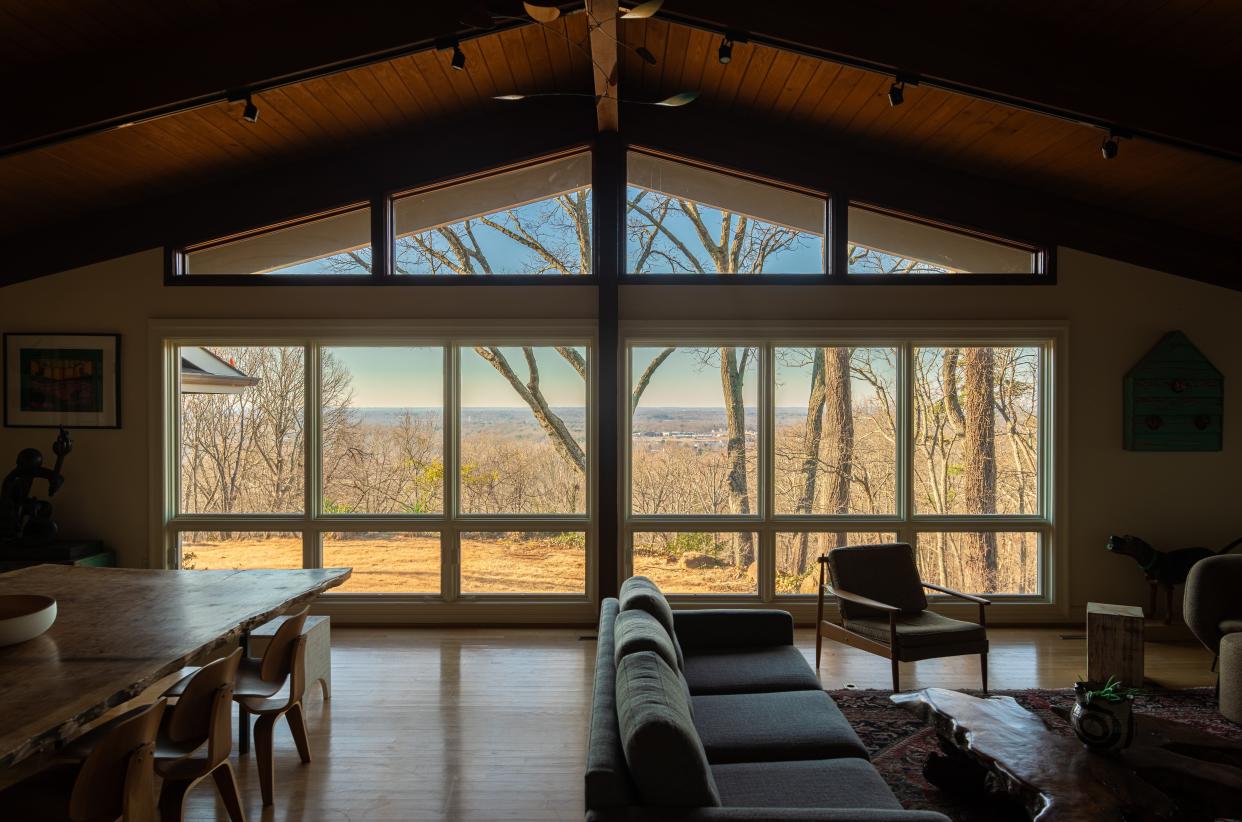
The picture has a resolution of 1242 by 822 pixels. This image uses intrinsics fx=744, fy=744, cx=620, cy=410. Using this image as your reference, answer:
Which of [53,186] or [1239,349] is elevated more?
[53,186]

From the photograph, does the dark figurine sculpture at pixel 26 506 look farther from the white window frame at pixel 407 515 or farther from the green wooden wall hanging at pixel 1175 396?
the green wooden wall hanging at pixel 1175 396

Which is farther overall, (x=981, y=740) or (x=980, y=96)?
(x=980, y=96)

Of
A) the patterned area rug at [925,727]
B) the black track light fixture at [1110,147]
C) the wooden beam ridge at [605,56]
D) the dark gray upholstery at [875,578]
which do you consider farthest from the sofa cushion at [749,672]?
the black track light fixture at [1110,147]

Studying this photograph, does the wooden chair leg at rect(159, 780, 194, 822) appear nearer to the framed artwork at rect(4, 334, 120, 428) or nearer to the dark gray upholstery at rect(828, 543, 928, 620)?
the dark gray upholstery at rect(828, 543, 928, 620)

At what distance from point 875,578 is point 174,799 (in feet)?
12.7

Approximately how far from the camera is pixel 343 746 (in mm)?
3799

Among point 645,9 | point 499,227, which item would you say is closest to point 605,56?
point 645,9

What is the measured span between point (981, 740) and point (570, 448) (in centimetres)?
372

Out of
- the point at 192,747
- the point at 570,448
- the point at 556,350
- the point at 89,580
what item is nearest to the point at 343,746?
the point at 192,747

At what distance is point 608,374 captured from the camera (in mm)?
5891

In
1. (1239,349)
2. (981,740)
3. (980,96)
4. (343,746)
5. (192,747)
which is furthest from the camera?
(1239,349)

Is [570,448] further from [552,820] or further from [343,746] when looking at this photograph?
[552,820]

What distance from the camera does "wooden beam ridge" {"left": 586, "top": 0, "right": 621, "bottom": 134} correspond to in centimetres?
379

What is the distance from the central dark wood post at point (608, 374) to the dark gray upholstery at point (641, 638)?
108 inches
